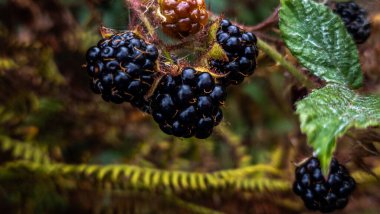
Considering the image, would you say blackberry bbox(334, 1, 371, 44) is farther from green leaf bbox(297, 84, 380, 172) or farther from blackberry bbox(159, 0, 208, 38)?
blackberry bbox(159, 0, 208, 38)

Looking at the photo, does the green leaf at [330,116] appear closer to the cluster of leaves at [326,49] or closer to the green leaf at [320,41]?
the cluster of leaves at [326,49]

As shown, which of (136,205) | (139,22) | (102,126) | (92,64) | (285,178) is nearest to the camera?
(92,64)

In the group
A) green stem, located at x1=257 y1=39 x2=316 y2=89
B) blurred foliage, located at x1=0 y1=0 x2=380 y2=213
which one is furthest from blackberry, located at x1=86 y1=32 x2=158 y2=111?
blurred foliage, located at x1=0 y1=0 x2=380 y2=213

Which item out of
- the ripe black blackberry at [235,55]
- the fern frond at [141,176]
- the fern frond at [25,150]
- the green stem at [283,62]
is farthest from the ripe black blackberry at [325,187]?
the fern frond at [25,150]

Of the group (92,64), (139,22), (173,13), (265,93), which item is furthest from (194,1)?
(265,93)

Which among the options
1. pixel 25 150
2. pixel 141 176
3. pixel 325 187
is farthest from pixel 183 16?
pixel 25 150

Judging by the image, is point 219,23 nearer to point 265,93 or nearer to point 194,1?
point 194,1

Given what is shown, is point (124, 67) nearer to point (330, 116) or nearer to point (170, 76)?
point (170, 76)
